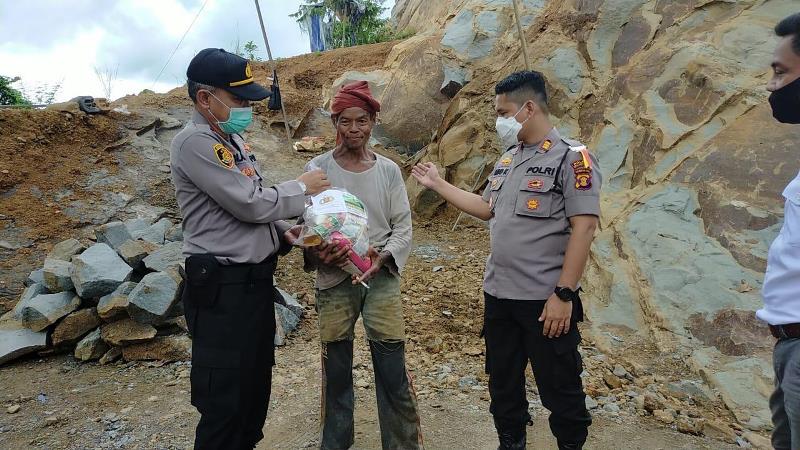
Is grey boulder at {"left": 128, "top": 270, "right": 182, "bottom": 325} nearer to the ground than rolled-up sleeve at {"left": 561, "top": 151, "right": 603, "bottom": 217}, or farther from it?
nearer to the ground

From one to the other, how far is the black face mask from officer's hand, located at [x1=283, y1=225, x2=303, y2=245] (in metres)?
2.07

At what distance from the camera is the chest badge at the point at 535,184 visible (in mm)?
2426

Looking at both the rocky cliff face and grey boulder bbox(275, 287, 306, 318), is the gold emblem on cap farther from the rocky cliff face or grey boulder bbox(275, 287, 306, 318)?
the rocky cliff face

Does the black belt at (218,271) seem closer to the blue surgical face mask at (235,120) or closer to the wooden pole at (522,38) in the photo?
the blue surgical face mask at (235,120)

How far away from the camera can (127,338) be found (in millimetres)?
4340

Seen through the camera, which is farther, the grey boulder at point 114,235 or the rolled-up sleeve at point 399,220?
the grey boulder at point 114,235

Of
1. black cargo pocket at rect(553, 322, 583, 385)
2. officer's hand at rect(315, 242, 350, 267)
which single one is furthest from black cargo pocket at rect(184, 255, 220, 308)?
black cargo pocket at rect(553, 322, 583, 385)

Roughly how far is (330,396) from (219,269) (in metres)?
1.03

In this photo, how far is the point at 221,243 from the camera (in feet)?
7.11

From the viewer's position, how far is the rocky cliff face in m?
4.05

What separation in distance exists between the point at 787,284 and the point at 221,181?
2116 mm

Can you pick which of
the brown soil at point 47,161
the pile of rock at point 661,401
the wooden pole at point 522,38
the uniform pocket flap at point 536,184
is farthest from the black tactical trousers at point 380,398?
the brown soil at point 47,161

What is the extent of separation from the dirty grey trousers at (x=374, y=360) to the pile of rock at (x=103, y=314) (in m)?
1.97

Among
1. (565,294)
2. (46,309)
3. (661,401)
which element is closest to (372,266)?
(565,294)
